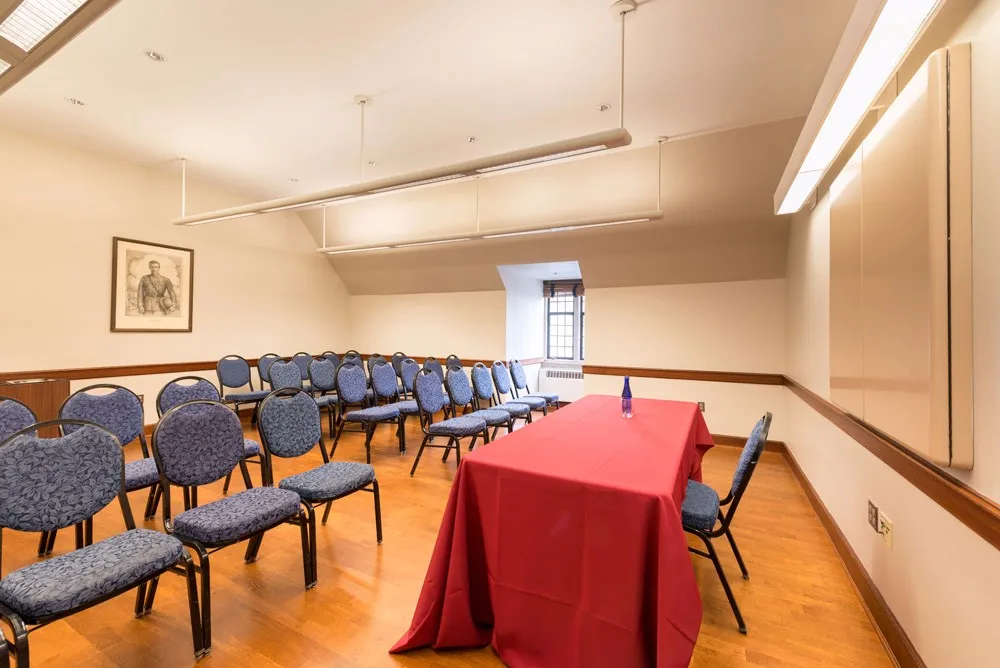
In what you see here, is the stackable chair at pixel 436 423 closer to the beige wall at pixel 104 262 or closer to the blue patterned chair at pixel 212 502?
the blue patterned chair at pixel 212 502

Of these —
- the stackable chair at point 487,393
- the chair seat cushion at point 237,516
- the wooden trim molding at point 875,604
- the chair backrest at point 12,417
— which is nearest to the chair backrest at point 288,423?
the chair seat cushion at point 237,516

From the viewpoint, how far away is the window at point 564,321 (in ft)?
26.7

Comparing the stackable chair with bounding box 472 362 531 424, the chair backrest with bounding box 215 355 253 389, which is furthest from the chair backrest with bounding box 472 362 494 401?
the chair backrest with bounding box 215 355 253 389

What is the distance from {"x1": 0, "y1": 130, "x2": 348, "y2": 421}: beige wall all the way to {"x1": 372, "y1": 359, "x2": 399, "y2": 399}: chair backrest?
7.67ft

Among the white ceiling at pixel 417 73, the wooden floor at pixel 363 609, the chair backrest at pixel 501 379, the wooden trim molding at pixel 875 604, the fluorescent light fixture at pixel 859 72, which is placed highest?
the white ceiling at pixel 417 73

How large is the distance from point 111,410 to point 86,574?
6.14 feet

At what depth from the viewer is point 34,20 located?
6.10ft

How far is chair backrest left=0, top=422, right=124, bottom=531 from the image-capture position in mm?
1729

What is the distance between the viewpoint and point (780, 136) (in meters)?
3.78

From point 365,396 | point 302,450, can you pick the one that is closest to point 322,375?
point 365,396

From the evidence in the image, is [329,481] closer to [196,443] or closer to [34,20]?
[196,443]

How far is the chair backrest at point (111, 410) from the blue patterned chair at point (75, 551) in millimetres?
1094

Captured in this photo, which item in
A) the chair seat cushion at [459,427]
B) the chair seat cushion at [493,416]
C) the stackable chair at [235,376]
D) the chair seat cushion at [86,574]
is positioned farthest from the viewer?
the stackable chair at [235,376]

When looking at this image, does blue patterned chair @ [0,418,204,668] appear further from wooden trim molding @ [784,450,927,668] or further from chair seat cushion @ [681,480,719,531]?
wooden trim molding @ [784,450,927,668]
